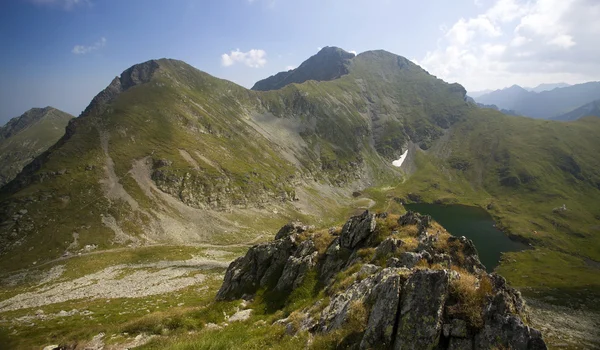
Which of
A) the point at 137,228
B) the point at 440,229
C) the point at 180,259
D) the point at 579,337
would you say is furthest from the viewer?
the point at 137,228

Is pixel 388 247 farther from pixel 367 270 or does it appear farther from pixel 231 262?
pixel 231 262

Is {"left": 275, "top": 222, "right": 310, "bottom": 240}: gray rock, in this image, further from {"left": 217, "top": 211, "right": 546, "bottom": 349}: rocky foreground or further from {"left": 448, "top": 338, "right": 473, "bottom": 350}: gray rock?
{"left": 448, "top": 338, "right": 473, "bottom": 350}: gray rock

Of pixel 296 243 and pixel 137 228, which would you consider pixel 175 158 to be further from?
pixel 296 243

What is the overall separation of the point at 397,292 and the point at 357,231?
1510 centimetres

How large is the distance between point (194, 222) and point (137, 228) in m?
21.6

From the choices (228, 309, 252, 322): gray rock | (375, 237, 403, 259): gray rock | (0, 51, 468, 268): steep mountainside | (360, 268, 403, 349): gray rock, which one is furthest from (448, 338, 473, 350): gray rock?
(0, 51, 468, 268): steep mountainside

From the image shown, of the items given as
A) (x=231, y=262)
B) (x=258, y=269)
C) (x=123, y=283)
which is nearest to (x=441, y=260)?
(x=258, y=269)

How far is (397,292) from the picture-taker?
46.5 ft

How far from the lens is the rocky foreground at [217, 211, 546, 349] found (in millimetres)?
12281

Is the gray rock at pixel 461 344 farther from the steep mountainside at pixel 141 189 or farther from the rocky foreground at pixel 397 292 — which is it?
the steep mountainside at pixel 141 189

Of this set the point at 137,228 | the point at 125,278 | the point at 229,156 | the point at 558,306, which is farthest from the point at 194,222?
the point at 558,306

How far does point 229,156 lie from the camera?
17925cm

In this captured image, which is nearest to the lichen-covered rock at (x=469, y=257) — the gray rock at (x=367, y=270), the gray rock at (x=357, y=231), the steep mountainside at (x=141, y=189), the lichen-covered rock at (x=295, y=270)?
the gray rock at (x=357, y=231)

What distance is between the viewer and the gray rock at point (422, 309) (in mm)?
12445
